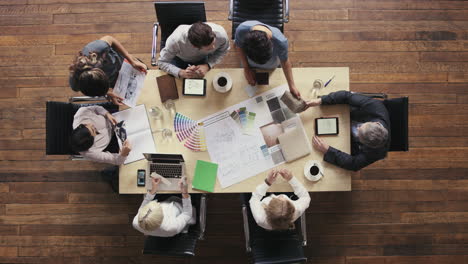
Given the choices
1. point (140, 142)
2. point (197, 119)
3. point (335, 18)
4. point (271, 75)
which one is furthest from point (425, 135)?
point (140, 142)

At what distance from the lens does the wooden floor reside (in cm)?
325

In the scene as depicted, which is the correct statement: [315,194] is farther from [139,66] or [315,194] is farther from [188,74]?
[139,66]

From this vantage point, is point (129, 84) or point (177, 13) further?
point (177, 13)

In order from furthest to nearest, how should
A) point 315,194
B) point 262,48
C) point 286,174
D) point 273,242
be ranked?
1. point 315,194
2. point 273,242
3. point 286,174
4. point 262,48

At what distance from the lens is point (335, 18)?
3395 mm

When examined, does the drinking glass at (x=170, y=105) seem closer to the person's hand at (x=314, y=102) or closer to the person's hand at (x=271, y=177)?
the person's hand at (x=271, y=177)

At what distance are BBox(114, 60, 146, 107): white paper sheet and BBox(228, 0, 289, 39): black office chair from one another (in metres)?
0.93

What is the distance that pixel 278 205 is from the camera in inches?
84.8

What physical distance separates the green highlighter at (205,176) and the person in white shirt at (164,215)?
9 centimetres

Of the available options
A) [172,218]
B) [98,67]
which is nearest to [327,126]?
[172,218]

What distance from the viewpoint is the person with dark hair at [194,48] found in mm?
2232

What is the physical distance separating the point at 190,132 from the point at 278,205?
83cm

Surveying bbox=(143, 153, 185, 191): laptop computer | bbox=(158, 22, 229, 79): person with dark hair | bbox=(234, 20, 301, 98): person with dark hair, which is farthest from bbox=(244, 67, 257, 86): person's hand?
bbox=(143, 153, 185, 191): laptop computer

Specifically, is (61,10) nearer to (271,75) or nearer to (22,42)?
(22,42)
